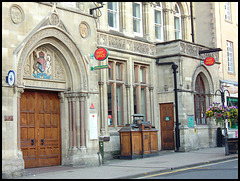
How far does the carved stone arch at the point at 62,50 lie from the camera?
1559cm

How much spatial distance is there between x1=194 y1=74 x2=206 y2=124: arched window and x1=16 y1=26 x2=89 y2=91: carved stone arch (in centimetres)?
1000

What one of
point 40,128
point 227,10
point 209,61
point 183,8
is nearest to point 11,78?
point 40,128

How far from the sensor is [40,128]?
1733cm

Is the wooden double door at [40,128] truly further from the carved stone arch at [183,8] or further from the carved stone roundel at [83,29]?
the carved stone arch at [183,8]

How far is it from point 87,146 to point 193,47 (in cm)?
1083

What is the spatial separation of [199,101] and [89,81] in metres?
10.4

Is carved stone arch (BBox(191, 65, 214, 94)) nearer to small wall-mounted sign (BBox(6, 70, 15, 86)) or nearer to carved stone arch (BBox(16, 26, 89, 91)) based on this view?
carved stone arch (BBox(16, 26, 89, 91))

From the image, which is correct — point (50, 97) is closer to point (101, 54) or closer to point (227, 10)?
point (101, 54)

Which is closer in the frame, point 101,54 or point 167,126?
point 101,54

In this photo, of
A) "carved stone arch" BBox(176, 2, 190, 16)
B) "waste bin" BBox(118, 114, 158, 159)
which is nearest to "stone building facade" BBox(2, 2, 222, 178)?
"waste bin" BBox(118, 114, 158, 159)

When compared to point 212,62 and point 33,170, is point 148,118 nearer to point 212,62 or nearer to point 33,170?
point 212,62

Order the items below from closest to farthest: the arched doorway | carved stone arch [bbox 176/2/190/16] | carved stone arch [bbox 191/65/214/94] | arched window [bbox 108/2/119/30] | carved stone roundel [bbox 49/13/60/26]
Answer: the arched doorway → carved stone roundel [bbox 49/13/60/26] → arched window [bbox 108/2/119/30] → carved stone arch [bbox 191/65/214/94] → carved stone arch [bbox 176/2/190/16]

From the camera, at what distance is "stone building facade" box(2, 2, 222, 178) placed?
15.4 meters

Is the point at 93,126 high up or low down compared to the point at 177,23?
down
